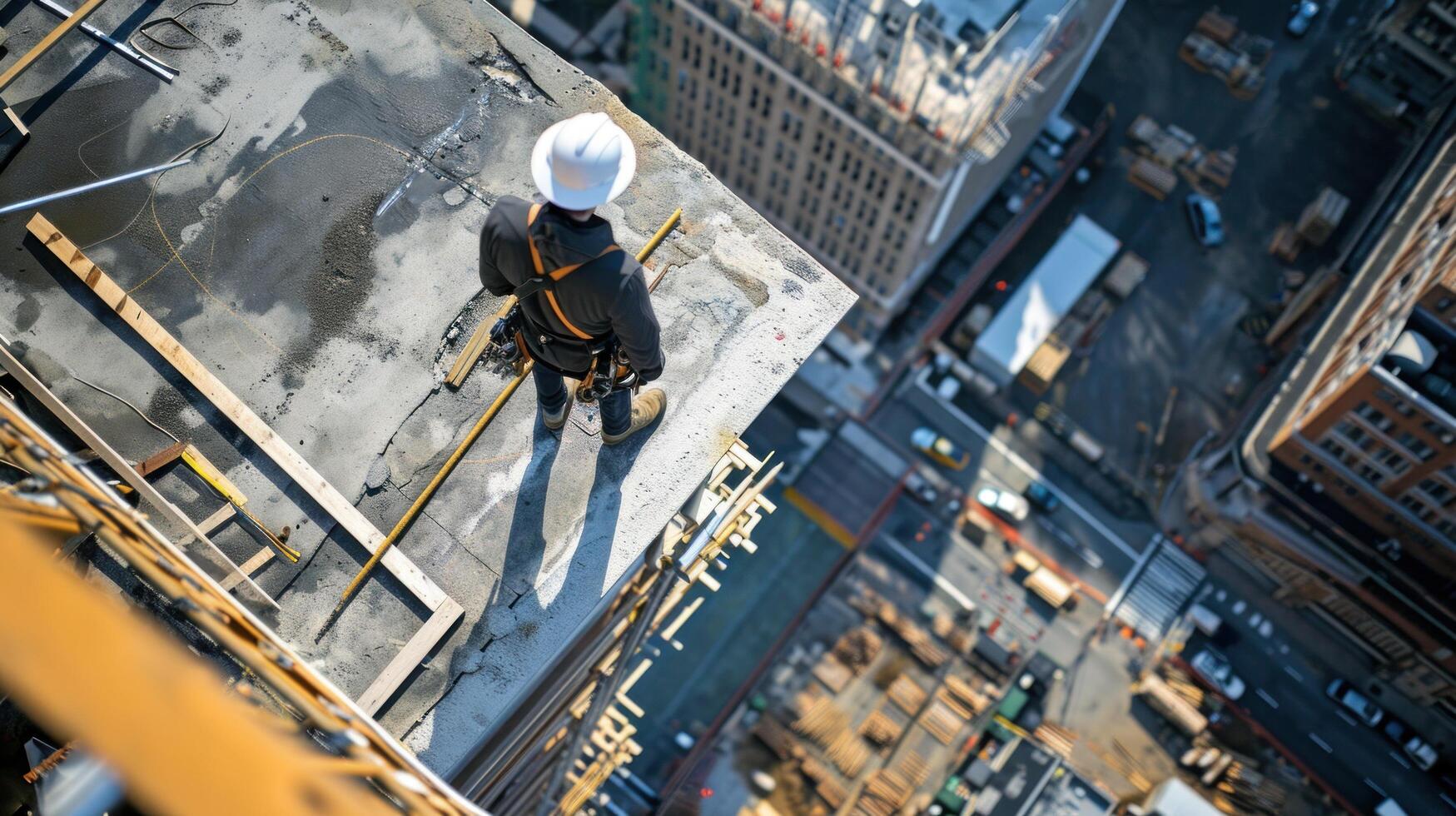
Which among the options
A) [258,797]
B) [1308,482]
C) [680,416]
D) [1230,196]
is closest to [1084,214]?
[1230,196]

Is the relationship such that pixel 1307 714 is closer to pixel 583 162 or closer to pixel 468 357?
pixel 468 357

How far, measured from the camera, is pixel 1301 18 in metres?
66.2

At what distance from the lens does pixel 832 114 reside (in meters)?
48.6

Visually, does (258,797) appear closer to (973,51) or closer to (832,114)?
(973,51)

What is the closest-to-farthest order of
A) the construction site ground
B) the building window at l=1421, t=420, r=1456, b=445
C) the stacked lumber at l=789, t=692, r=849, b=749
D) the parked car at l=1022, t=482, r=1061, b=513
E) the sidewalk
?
the building window at l=1421, t=420, r=1456, b=445
the stacked lumber at l=789, t=692, r=849, b=749
the sidewalk
the parked car at l=1022, t=482, r=1061, b=513
the construction site ground

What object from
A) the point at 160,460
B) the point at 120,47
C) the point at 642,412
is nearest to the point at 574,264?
the point at 642,412

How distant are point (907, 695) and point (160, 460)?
145 feet

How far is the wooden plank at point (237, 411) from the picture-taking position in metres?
17.9

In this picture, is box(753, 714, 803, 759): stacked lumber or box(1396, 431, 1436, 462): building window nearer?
box(1396, 431, 1436, 462): building window

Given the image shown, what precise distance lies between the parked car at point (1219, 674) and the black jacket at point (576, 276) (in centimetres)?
4973

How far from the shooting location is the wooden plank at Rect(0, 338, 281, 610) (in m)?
17.1

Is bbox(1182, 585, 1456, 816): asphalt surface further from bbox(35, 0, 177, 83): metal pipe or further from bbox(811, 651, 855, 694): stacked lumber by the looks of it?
bbox(35, 0, 177, 83): metal pipe

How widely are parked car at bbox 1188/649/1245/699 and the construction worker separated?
49.0 metres

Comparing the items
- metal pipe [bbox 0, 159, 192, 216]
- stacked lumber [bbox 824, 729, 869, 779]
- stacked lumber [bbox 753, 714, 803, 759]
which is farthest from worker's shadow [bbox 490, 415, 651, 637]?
stacked lumber [bbox 824, 729, 869, 779]
